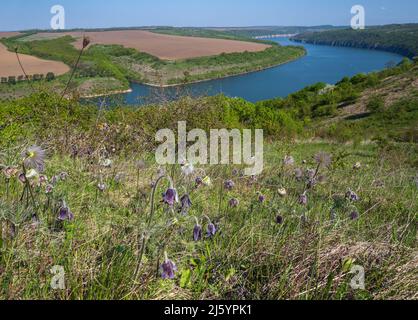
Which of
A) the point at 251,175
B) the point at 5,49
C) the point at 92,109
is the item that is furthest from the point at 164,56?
the point at 251,175

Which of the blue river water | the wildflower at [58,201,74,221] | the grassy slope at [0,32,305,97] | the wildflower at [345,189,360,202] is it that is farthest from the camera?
the blue river water

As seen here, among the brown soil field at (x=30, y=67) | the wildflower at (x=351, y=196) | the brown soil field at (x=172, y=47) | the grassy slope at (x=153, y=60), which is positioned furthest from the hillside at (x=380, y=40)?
the wildflower at (x=351, y=196)

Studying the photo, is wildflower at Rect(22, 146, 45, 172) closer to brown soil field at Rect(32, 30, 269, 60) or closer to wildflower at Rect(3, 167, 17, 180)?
wildflower at Rect(3, 167, 17, 180)

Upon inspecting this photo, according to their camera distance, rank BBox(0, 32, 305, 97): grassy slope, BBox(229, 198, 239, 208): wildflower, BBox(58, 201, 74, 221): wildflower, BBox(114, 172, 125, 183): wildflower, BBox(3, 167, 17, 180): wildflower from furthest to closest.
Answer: BBox(0, 32, 305, 97): grassy slope, BBox(114, 172, 125, 183): wildflower, BBox(229, 198, 239, 208): wildflower, BBox(3, 167, 17, 180): wildflower, BBox(58, 201, 74, 221): wildflower

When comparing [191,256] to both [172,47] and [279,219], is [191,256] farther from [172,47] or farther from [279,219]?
[172,47]

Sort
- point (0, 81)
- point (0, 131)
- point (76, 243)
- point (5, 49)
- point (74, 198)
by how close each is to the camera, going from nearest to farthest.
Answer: point (76, 243)
point (74, 198)
point (0, 131)
point (0, 81)
point (5, 49)

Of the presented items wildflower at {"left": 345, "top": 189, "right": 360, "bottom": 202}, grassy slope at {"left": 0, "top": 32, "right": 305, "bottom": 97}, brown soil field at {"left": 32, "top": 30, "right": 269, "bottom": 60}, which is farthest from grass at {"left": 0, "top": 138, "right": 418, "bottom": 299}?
brown soil field at {"left": 32, "top": 30, "right": 269, "bottom": 60}

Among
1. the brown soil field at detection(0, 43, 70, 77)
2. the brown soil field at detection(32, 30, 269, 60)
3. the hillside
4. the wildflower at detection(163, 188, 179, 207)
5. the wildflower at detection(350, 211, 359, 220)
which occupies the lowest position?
the wildflower at detection(350, 211, 359, 220)

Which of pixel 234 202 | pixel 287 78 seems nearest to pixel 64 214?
pixel 234 202

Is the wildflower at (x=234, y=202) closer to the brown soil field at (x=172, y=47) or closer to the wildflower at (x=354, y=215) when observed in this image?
the wildflower at (x=354, y=215)

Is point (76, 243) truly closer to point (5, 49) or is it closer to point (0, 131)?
point (0, 131)

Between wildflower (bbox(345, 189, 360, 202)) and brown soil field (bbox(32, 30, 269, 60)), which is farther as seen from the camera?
brown soil field (bbox(32, 30, 269, 60))
